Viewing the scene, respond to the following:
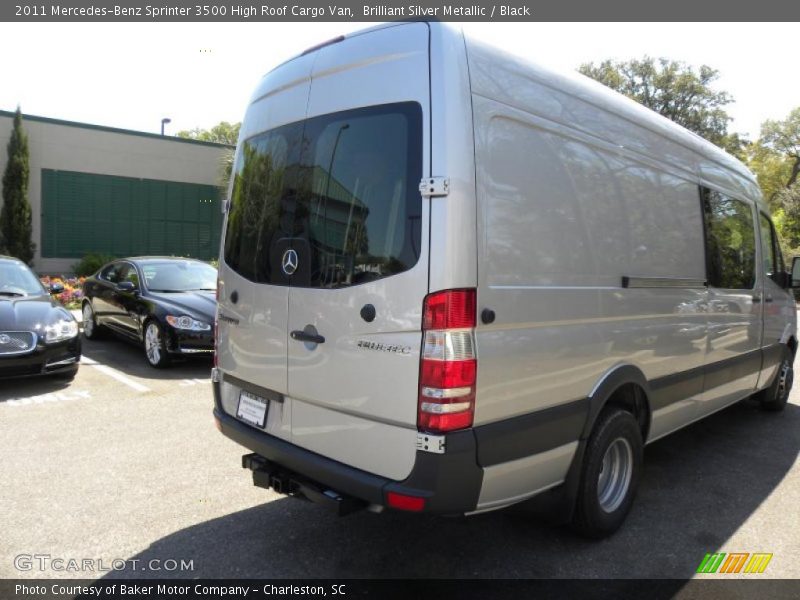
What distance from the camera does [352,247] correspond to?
2750mm

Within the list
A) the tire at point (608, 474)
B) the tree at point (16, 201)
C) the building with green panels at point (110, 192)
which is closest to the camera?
the tire at point (608, 474)

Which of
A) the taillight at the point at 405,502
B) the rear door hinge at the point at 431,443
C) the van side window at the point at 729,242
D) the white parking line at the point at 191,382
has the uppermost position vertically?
the van side window at the point at 729,242

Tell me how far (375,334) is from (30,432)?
154 inches

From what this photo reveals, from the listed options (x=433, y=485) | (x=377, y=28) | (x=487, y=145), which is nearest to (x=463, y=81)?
(x=487, y=145)

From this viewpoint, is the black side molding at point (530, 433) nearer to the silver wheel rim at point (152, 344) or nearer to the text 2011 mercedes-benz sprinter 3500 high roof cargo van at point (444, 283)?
the text 2011 mercedes-benz sprinter 3500 high roof cargo van at point (444, 283)

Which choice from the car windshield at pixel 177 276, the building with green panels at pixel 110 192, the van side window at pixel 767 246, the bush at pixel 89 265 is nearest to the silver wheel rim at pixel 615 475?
the van side window at pixel 767 246

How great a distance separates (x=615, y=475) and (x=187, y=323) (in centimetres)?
563

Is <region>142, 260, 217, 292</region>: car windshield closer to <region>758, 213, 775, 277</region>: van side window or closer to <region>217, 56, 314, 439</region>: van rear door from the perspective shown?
<region>217, 56, 314, 439</region>: van rear door

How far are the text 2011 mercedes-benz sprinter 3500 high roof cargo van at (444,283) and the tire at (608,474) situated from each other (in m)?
0.01

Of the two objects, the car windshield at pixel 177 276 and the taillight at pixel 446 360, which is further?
the car windshield at pixel 177 276

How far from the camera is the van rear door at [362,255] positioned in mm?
2535

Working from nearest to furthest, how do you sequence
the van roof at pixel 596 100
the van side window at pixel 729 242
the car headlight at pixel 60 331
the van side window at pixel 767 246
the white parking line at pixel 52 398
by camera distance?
the van roof at pixel 596 100
the van side window at pixel 729 242
the van side window at pixel 767 246
the white parking line at pixel 52 398
the car headlight at pixel 60 331

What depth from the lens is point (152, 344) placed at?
765 centimetres

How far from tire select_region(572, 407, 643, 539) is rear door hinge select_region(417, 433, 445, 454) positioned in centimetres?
111
